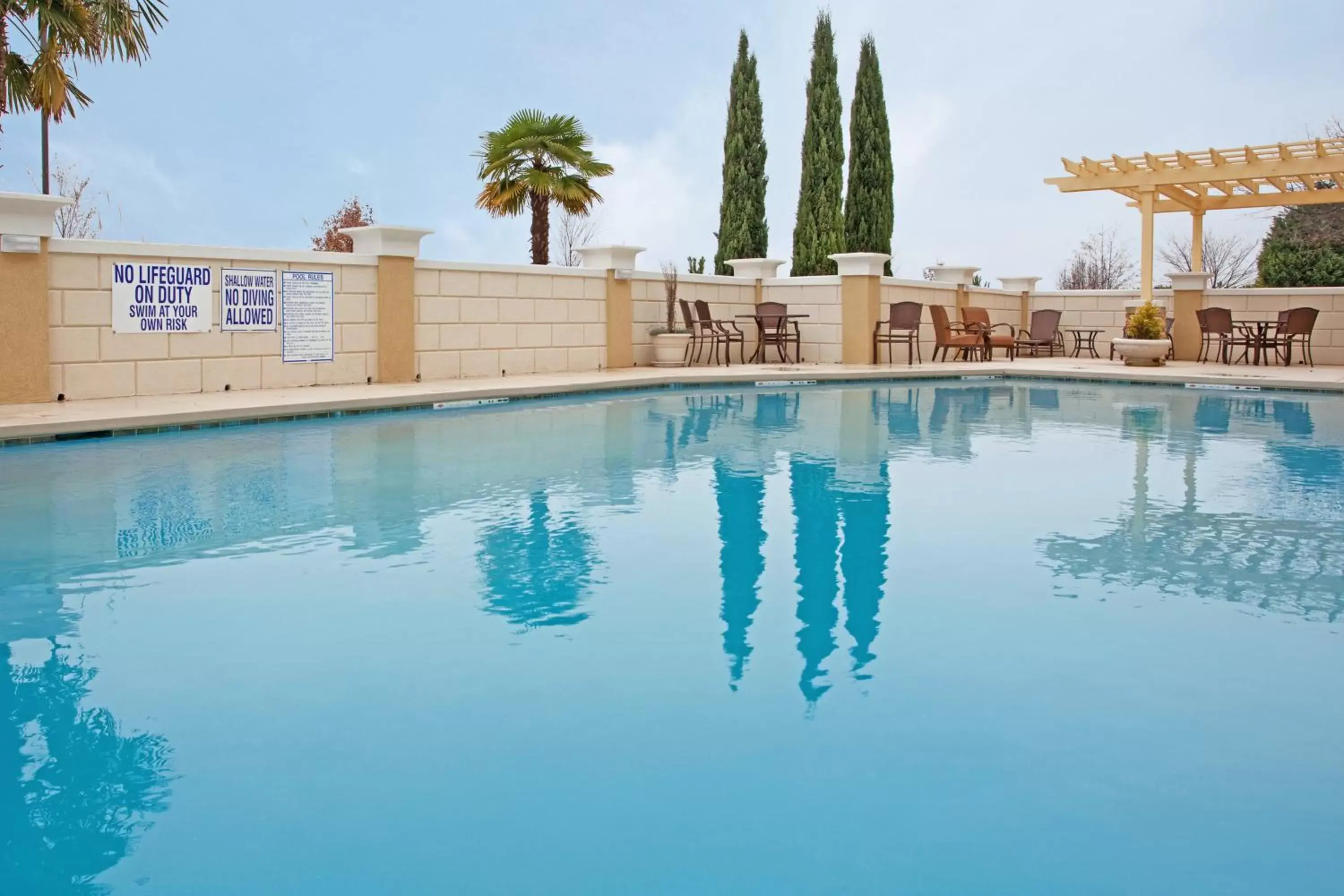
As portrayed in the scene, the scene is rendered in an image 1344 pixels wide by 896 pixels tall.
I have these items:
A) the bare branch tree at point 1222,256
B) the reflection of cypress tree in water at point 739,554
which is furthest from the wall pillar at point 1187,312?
the bare branch tree at point 1222,256

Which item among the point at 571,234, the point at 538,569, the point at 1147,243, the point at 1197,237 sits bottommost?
the point at 538,569

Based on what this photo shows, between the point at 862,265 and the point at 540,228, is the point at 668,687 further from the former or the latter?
the point at 540,228

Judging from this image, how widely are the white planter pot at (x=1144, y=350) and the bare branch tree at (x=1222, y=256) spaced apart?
20.2m

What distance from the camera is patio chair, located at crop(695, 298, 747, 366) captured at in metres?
14.5

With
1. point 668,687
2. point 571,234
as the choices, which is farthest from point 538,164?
point 668,687

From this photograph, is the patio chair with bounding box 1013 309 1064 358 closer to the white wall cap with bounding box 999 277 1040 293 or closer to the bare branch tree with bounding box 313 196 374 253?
the white wall cap with bounding box 999 277 1040 293

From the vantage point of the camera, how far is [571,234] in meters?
33.7

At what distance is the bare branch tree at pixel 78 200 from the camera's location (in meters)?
24.0

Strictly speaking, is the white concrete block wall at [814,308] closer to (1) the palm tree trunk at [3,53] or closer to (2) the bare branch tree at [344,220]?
(1) the palm tree trunk at [3,53]

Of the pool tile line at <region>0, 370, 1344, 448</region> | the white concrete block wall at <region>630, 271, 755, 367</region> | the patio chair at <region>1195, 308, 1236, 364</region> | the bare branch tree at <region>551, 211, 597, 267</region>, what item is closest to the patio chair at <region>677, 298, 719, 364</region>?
the white concrete block wall at <region>630, 271, 755, 367</region>

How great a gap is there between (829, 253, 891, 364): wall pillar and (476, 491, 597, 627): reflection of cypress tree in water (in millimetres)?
10848

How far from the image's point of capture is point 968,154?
983 inches

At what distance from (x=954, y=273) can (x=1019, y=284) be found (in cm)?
200

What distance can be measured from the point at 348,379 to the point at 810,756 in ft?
31.5
